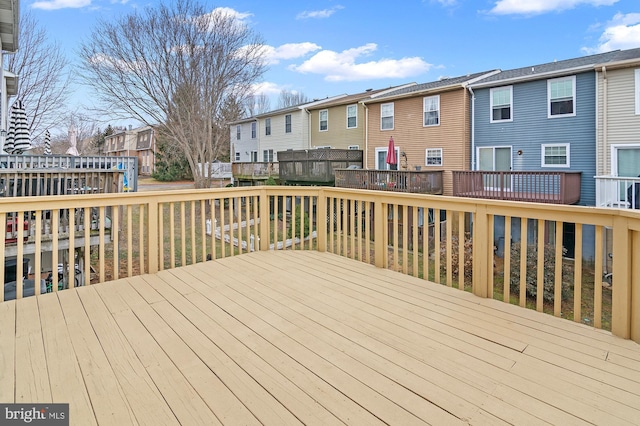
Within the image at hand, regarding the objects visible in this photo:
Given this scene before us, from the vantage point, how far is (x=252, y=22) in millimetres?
15750

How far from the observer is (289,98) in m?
41.5

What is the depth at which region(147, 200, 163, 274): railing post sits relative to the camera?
3717 mm

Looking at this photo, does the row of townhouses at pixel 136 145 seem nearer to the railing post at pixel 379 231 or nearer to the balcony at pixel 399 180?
the balcony at pixel 399 180

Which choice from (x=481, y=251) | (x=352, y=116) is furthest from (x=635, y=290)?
(x=352, y=116)

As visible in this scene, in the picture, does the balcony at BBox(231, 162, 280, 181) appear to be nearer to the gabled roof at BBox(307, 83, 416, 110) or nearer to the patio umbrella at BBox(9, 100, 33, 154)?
the gabled roof at BBox(307, 83, 416, 110)

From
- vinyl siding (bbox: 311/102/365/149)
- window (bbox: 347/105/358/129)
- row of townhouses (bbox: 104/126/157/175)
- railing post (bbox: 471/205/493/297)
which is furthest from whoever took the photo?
row of townhouses (bbox: 104/126/157/175)

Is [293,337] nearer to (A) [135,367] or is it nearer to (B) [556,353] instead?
(A) [135,367]

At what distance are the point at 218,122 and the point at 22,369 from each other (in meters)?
17.3

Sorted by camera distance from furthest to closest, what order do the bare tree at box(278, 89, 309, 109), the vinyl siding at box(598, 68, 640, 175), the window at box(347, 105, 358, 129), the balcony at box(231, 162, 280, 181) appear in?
the bare tree at box(278, 89, 309, 109), the balcony at box(231, 162, 280, 181), the window at box(347, 105, 358, 129), the vinyl siding at box(598, 68, 640, 175)

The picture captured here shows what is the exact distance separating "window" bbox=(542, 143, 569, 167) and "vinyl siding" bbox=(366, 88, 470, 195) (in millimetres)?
2536

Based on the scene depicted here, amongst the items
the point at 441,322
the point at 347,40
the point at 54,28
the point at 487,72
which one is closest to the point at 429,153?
the point at 487,72

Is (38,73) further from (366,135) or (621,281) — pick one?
(621,281)

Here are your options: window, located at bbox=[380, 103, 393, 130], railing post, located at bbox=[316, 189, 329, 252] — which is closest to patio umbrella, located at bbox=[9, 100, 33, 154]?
railing post, located at bbox=[316, 189, 329, 252]

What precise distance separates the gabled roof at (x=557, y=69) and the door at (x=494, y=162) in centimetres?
232
